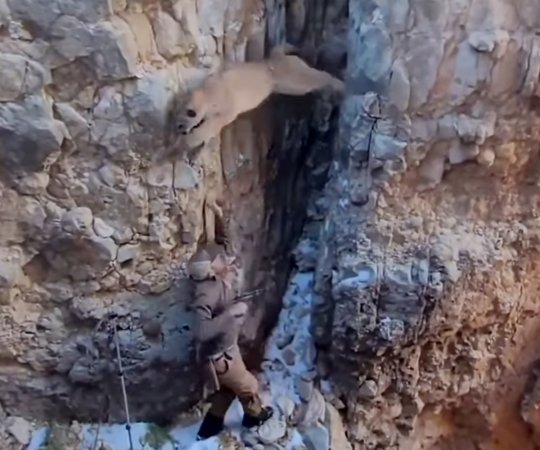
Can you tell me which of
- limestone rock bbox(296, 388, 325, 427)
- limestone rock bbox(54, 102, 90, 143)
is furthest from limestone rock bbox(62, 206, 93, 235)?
limestone rock bbox(296, 388, 325, 427)

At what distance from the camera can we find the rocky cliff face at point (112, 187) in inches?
50.6

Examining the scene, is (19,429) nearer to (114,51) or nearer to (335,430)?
(335,430)

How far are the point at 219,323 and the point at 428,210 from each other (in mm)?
401

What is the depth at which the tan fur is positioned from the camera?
1.37 meters

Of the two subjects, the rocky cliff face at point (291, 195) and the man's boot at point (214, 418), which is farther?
the man's boot at point (214, 418)

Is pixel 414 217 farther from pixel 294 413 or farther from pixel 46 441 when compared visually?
pixel 46 441

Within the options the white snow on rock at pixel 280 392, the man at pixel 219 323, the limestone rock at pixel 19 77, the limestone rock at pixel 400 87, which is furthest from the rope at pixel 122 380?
the limestone rock at pixel 400 87

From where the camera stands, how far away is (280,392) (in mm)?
1535

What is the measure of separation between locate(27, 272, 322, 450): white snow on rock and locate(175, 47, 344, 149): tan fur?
0.35 metres

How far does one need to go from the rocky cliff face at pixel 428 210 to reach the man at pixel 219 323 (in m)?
0.20

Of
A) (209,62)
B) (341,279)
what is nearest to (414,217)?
(341,279)

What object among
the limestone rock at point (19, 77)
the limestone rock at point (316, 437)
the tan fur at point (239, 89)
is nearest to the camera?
the limestone rock at point (19, 77)

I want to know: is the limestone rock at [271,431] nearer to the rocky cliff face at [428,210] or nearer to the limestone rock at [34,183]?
the rocky cliff face at [428,210]

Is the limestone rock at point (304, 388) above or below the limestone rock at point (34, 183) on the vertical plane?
below
